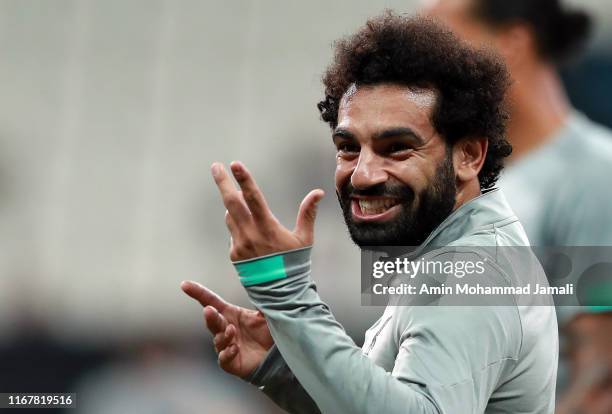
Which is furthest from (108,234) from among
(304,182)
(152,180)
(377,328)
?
(377,328)

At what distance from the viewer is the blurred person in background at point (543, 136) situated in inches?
153

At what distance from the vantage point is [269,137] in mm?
6453

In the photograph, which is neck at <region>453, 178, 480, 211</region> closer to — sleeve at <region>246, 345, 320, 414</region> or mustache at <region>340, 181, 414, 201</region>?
mustache at <region>340, 181, 414, 201</region>

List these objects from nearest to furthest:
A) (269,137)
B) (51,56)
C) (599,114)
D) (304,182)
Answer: (599,114)
(304,182)
(269,137)
(51,56)

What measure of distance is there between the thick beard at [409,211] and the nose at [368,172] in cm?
1

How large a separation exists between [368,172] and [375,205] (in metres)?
0.07

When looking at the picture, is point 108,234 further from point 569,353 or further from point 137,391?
point 569,353

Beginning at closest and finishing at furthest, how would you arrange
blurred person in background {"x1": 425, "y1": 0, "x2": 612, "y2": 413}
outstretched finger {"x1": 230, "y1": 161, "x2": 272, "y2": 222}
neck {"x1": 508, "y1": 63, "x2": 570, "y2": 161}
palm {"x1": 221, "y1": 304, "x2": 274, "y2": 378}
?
1. outstretched finger {"x1": 230, "y1": 161, "x2": 272, "y2": 222}
2. palm {"x1": 221, "y1": 304, "x2": 274, "y2": 378}
3. blurred person in background {"x1": 425, "y1": 0, "x2": 612, "y2": 413}
4. neck {"x1": 508, "y1": 63, "x2": 570, "y2": 161}

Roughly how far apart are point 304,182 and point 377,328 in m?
3.58

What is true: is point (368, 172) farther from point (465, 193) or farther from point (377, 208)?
point (465, 193)

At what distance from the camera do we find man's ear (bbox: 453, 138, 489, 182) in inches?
79.4

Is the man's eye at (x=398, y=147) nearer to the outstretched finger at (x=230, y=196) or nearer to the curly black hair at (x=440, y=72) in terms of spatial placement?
the curly black hair at (x=440, y=72)

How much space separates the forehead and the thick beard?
104 mm

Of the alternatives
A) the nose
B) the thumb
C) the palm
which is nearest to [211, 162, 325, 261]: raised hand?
the thumb
